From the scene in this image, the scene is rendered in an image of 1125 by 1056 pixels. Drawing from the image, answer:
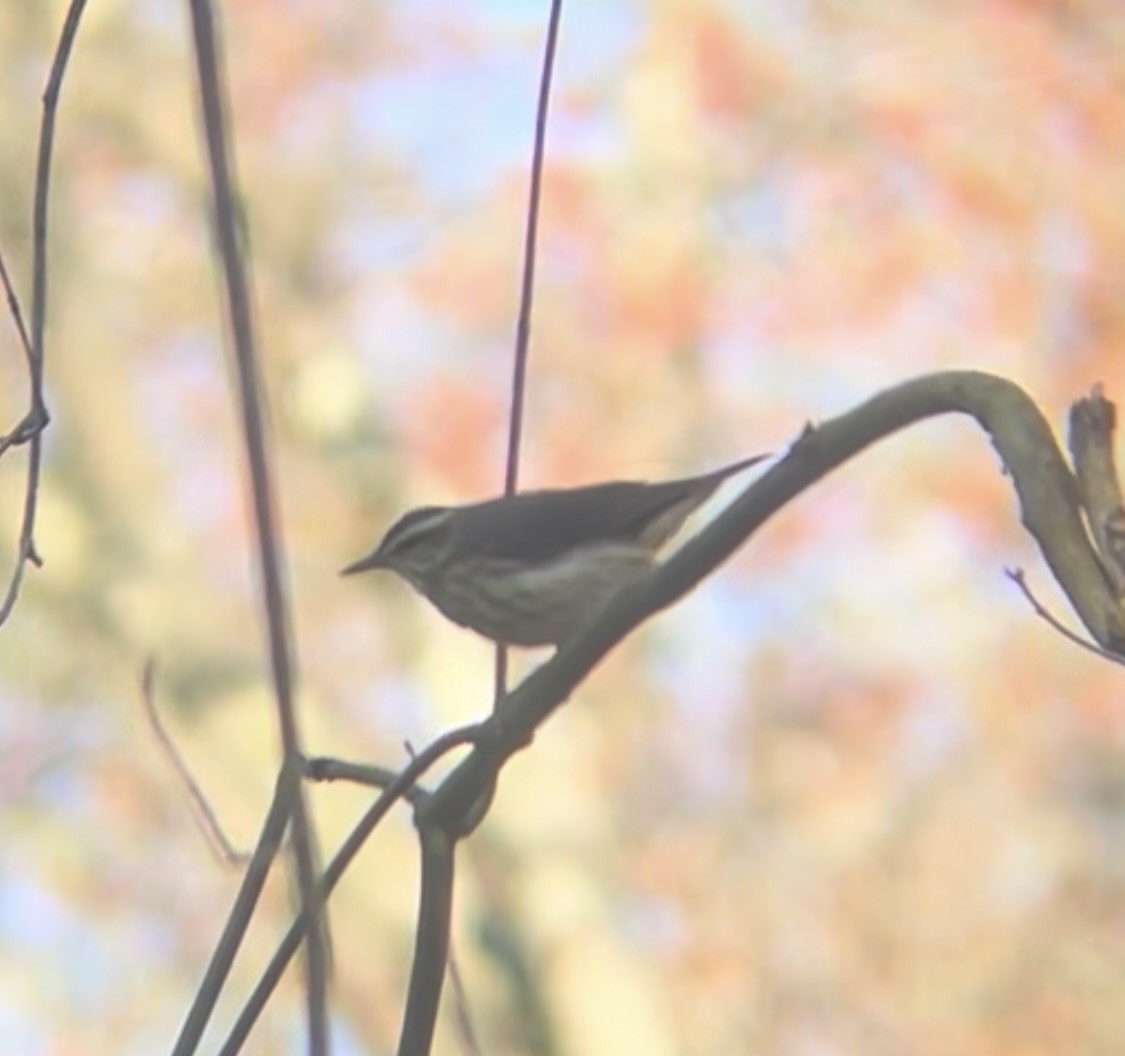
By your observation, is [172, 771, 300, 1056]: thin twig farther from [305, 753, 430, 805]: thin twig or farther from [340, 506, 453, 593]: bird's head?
[340, 506, 453, 593]: bird's head

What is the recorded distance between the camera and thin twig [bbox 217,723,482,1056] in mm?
853

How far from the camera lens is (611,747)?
5.01 m

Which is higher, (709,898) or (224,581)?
(224,581)

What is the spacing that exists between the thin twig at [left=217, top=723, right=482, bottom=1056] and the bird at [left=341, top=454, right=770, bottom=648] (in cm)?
54

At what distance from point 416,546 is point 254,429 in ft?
4.44

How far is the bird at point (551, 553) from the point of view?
157cm

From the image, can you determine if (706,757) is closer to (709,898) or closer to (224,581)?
(709,898)

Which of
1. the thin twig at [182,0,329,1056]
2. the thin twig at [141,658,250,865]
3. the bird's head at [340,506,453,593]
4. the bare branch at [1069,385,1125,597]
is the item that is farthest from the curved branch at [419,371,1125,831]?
the bird's head at [340,506,453,593]

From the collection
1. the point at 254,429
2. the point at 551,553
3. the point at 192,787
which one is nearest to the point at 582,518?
the point at 551,553

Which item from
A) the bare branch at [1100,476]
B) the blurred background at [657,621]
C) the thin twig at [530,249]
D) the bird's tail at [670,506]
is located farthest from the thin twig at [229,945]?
the blurred background at [657,621]

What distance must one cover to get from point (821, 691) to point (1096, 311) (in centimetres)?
104

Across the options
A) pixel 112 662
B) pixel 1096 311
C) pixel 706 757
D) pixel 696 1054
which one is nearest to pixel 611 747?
pixel 706 757

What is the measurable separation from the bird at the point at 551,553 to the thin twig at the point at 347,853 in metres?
0.54

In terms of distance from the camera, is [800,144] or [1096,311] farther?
[800,144]
